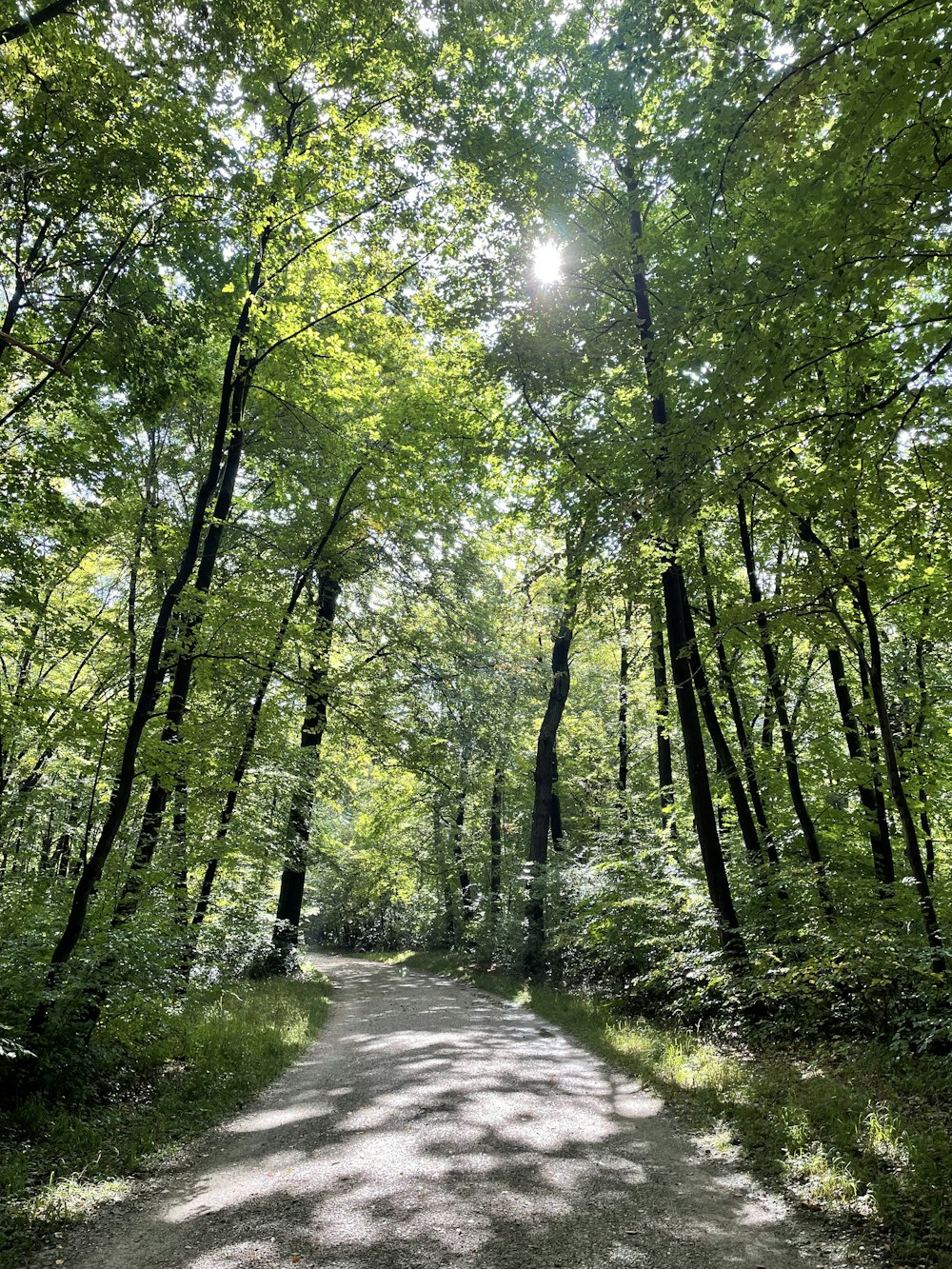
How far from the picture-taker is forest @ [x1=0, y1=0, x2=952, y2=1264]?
213 inches

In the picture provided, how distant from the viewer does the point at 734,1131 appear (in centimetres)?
539

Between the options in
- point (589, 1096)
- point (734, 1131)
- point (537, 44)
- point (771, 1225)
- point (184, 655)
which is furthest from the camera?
point (537, 44)

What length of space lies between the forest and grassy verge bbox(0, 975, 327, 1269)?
0.85 feet

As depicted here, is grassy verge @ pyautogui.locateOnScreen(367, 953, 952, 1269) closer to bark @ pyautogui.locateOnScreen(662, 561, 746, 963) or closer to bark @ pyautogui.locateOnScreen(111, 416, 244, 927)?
bark @ pyautogui.locateOnScreen(662, 561, 746, 963)

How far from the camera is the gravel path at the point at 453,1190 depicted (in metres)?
3.77

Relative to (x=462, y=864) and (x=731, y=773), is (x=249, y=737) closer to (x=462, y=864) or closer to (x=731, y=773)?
(x=731, y=773)

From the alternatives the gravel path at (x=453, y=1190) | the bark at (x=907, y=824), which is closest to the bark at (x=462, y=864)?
the gravel path at (x=453, y=1190)

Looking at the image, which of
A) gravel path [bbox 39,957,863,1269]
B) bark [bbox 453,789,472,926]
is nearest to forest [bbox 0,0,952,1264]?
gravel path [bbox 39,957,863,1269]

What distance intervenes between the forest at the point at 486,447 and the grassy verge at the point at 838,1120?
99mm

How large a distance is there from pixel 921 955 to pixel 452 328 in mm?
9692

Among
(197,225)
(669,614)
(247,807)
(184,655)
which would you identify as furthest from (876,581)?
(247,807)

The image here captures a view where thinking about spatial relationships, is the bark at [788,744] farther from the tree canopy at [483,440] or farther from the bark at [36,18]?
the bark at [36,18]

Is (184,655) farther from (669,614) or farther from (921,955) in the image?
(921,955)

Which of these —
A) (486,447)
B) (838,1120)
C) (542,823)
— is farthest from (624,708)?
(838,1120)
